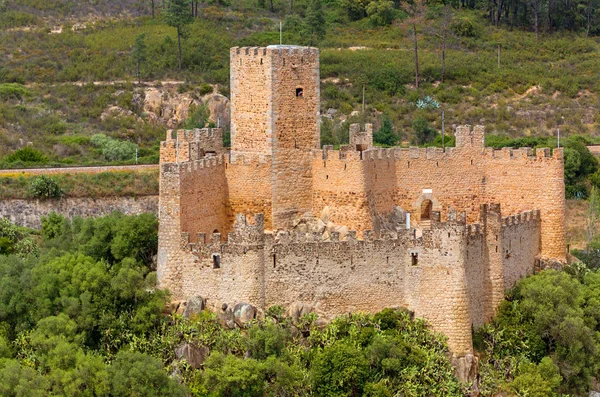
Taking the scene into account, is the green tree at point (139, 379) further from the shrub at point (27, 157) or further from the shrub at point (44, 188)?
the shrub at point (27, 157)

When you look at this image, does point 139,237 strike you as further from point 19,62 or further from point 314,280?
point 19,62

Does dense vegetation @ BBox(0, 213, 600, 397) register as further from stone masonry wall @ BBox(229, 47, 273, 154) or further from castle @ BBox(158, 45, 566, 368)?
stone masonry wall @ BBox(229, 47, 273, 154)

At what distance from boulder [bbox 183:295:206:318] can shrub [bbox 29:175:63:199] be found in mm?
19648

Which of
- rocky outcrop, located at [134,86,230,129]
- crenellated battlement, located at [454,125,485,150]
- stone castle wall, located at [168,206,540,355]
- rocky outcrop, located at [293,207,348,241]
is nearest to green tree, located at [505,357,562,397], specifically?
stone castle wall, located at [168,206,540,355]

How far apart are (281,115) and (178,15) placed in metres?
37.8

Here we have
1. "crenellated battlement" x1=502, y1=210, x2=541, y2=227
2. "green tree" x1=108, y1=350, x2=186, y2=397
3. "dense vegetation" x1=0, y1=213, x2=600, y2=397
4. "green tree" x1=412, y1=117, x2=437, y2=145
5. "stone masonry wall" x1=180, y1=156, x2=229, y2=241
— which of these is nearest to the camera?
"green tree" x1=108, y1=350, x2=186, y2=397

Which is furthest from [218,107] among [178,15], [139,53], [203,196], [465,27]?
[203,196]

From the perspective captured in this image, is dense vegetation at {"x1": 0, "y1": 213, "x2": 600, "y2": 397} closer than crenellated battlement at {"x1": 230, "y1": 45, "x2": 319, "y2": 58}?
Yes

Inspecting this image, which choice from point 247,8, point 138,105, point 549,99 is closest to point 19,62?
point 138,105

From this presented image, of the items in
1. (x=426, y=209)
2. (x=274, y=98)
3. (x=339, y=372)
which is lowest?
(x=339, y=372)

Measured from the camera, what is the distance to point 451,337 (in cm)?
4531

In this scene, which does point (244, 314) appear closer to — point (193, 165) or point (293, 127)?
point (193, 165)

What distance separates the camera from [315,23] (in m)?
85.0

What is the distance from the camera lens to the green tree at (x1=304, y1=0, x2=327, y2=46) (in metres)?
84.9
